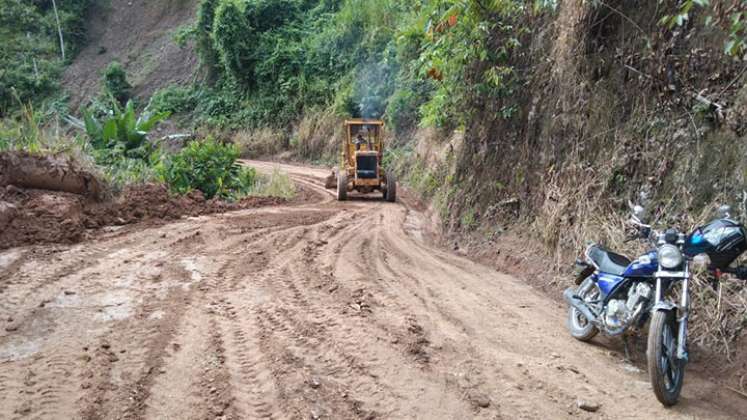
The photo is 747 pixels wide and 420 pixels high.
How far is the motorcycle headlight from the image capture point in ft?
13.5

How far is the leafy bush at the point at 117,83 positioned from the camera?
32.8 meters

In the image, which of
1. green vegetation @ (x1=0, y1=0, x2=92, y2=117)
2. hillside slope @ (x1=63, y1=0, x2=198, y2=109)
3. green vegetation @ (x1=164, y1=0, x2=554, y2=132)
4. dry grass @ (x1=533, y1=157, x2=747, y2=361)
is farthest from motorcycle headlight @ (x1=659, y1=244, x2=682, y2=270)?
green vegetation @ (x1=0, y1=0, x2=92, y2=117)

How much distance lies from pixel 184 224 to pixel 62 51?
1354 inches

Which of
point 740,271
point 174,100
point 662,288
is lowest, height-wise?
point 662,288

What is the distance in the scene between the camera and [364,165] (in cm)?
1532

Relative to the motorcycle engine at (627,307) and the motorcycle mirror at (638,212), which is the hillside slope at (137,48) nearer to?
the motorcycle mirror at (638,212)

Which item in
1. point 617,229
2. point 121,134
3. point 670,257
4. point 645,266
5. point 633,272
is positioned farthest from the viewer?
point 121,134

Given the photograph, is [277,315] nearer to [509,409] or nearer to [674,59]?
[509,409]

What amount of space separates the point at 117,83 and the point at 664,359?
34.6 m

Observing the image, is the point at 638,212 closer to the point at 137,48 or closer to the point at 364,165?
the point at 364,165

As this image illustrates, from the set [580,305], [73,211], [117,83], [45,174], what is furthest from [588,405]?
[117,83]

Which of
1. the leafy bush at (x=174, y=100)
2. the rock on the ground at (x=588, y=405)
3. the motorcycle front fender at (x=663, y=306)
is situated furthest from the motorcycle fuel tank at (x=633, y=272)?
the leafy bush at (x=174, y=100)

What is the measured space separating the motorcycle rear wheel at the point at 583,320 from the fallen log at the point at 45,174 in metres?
7.99

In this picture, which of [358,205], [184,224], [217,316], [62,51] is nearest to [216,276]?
[217,316]
